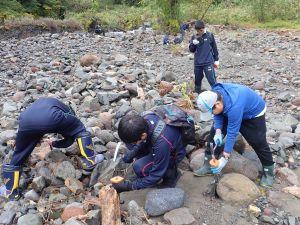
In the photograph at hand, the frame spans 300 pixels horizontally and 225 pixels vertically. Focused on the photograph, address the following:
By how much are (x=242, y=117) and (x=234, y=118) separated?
0.93 ft

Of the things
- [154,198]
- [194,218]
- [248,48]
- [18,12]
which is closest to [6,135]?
[154,198]

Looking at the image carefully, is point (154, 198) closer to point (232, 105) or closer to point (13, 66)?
point (232, 105)

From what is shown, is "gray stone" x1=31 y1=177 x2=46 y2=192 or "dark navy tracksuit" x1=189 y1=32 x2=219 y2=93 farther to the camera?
"dark navy tracksuit" x1=189 y1=32 x2=219 y2=93

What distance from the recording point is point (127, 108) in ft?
18.2

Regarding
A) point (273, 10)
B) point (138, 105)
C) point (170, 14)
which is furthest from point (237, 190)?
point (273, 10)

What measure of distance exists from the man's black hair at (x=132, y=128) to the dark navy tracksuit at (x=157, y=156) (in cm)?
17

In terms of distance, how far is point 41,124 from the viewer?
12.3 feet

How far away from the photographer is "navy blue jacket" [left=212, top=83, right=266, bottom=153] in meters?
3.32

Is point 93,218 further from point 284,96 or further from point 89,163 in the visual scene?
point 284,96

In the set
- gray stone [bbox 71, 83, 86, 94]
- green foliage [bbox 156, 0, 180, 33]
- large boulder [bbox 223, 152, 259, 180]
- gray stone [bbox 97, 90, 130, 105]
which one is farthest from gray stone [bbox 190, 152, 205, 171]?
green foliage [bbox 156, 0, 180, 33]

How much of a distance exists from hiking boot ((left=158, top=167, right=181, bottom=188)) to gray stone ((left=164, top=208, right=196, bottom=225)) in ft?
1.16

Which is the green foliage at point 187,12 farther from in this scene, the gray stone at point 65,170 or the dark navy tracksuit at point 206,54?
the gray stone at point 65,170

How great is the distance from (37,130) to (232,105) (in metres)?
1.92

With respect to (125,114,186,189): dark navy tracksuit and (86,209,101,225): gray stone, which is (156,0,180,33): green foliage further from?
(86,209,101,225): gray stone
